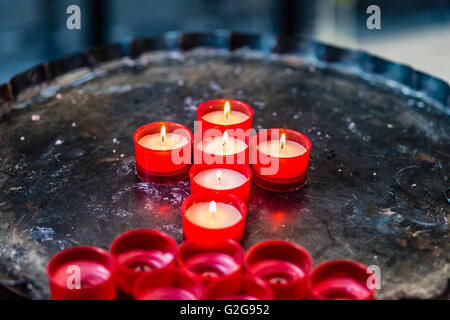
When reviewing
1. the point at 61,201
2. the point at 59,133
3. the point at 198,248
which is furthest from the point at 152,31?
the point at 198,248

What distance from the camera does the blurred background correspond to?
482 centimetres

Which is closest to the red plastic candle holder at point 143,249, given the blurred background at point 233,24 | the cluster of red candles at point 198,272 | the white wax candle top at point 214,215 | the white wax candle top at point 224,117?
the cluster of red candles at point 198,272

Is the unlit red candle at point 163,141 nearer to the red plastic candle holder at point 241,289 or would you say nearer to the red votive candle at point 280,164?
the red votive candle at point 280,164

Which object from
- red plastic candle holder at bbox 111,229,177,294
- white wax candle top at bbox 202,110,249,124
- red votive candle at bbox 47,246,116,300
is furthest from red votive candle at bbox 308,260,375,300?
white wax candle top at bbox 202,110,249,124

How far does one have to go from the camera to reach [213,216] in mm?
1678

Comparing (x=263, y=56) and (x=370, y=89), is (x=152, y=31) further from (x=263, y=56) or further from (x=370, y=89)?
(x=370, y=89)

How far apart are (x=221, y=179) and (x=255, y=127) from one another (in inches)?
18.4

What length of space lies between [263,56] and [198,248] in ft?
4.99

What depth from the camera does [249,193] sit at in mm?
1847

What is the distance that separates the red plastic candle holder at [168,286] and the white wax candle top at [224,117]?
83 centimetres

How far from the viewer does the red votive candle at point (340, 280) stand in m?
1.45


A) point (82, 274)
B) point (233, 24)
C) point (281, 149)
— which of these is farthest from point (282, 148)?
point (233, 24)

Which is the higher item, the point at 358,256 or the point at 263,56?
the point at 263,56

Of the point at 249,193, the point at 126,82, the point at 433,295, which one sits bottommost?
the point at 433,295
